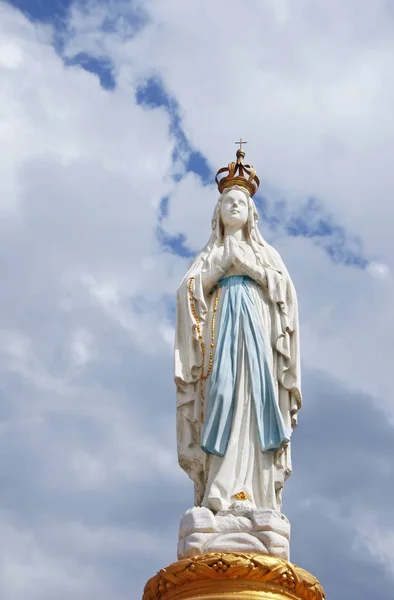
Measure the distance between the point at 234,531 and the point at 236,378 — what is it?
2.06m

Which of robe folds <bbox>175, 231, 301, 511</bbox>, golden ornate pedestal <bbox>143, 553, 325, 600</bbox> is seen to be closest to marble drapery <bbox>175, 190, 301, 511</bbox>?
robe folds <bbox>175, 231, 301, 511</bbox>

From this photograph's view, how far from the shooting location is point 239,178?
1434 centimetres

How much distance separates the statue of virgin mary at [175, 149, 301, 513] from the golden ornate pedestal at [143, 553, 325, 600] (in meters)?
1.12

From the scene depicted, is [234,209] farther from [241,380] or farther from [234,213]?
[241,380]

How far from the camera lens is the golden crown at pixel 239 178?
14.3m

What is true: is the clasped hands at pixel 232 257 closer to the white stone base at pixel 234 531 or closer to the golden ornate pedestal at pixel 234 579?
the white stone base at pixel 234 531

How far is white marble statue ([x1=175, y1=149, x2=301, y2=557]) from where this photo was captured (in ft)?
38.6

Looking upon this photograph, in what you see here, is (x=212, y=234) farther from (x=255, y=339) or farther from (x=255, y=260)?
(x=255, y=339)

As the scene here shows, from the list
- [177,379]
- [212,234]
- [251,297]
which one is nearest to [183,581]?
[177,379]

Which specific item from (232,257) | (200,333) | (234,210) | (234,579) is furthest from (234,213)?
(234,579)

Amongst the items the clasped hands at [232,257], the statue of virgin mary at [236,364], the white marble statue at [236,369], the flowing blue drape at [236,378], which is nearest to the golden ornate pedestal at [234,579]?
the white marble statue at [236,369]

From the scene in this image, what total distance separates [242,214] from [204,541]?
4889 millimetres

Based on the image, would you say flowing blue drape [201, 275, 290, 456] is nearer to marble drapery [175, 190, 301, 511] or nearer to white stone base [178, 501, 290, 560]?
marble drapery [175, 190, 301, 511]

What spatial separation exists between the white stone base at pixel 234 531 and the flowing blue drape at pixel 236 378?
941 mm
